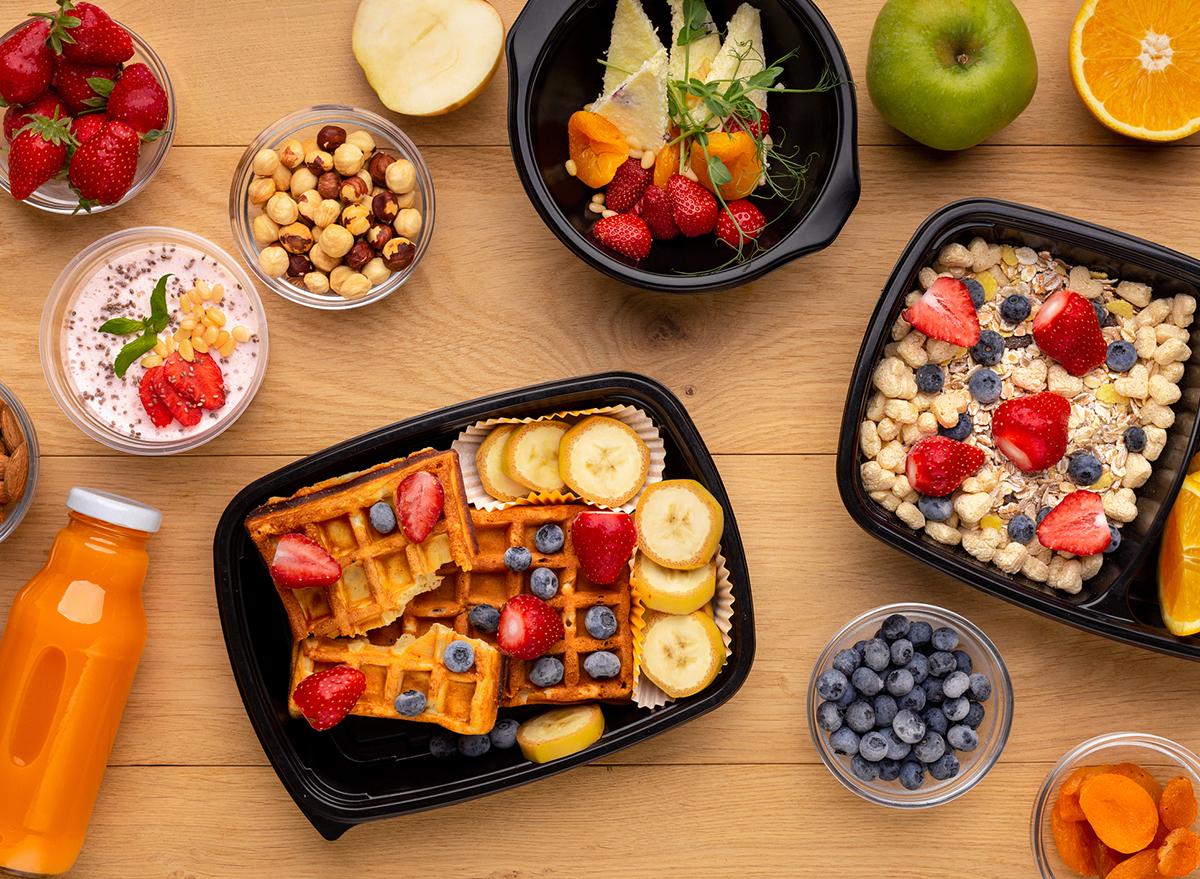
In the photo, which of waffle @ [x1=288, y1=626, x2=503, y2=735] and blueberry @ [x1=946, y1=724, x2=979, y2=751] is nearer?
waffle @ [x1=288, y1=626, x2=503, y2=735]

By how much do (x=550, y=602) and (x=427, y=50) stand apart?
1.06 meters

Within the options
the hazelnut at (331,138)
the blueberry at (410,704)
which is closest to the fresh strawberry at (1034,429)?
the blueberry at (410,704)

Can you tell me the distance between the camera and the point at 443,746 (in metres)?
1.57

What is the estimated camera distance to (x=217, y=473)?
65.9 inches

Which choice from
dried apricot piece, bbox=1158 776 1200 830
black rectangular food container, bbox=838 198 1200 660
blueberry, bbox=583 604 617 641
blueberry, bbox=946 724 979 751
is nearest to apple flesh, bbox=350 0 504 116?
black rectangular food container, bbox=838 198 1200 660

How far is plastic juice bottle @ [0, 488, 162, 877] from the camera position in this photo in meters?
1.53

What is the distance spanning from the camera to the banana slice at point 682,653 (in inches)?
59.1

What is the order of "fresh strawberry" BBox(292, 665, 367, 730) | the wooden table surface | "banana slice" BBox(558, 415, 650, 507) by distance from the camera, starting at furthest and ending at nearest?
the wooden table surface, "banana slice" BBox(558, 415, 650, 507), "fresh strawberry" BBox(292, 665, 367, 730)

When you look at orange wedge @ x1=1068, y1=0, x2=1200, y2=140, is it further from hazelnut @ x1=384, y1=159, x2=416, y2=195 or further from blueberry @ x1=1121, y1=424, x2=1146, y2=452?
hazelnut @ x1=384, y1=159, x2=416, y2=195

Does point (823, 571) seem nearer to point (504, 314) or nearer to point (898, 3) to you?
point (504, 314)

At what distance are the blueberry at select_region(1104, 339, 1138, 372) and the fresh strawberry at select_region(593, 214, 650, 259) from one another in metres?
0.88

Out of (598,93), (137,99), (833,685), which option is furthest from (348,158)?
(833,685)

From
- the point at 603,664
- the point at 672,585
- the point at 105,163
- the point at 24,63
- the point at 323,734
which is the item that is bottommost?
the point at 323,734

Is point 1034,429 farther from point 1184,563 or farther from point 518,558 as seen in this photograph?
point 518,558
